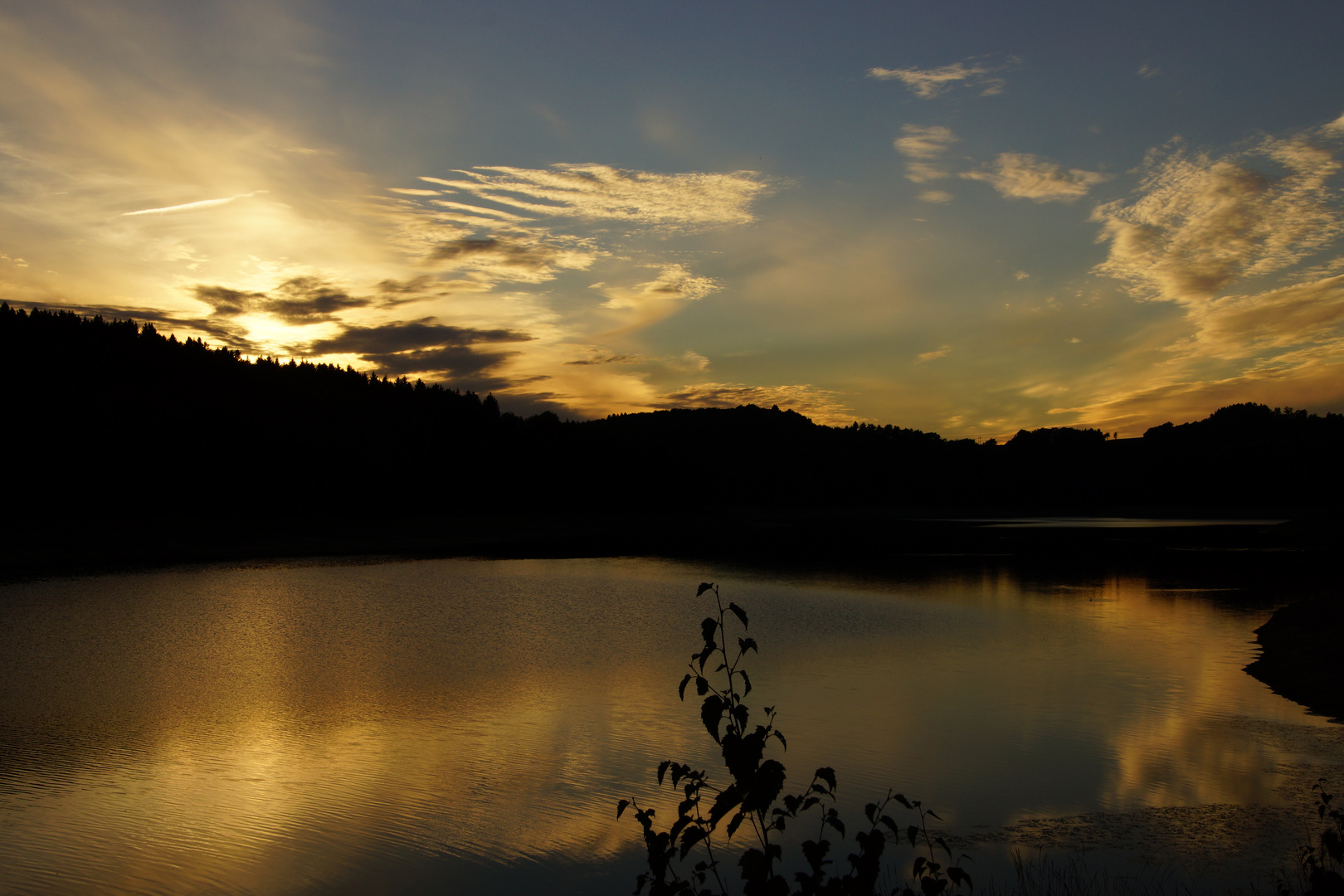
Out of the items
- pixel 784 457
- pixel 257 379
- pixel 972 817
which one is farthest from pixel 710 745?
pixel 784 457

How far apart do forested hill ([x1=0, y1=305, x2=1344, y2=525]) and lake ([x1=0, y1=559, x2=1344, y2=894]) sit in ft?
175

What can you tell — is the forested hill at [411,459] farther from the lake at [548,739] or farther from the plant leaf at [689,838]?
the plant leaf at [689,838]

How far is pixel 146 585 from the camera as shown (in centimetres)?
3566

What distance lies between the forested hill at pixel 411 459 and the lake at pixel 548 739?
175ft

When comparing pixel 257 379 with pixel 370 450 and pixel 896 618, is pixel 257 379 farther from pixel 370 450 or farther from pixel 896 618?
pixel 896 618

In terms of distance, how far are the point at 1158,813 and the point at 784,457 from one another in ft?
612

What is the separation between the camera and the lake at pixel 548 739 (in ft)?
29.5

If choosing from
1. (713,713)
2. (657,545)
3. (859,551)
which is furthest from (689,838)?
(657,545)

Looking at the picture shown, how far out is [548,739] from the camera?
13328 millimetres

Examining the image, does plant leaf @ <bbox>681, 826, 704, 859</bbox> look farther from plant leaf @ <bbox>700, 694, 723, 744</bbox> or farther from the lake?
the lake

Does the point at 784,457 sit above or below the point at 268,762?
above

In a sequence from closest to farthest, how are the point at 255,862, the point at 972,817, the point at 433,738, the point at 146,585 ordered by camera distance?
the point at 255,862 → the point at 972,817 → the point at 433,738 → the point at 146,585

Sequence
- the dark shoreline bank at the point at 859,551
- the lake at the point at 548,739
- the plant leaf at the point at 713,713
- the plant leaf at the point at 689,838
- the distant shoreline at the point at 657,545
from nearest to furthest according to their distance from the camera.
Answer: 1. the plant leaf at the point at 713,713
2. the plant leaf at the point at 689,838
3. the lake at the point at 548,739
4. the dark shoreline bank at the point at 859,551
5. the distant shoreline at the point at 657,545

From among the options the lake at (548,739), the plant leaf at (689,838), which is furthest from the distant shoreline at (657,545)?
the plant leaf at (689,838)
